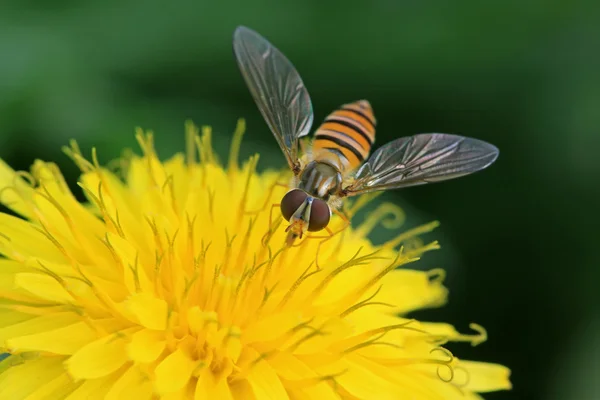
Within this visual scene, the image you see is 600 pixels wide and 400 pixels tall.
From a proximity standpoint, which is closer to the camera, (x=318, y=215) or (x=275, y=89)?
(x=318, y=215)

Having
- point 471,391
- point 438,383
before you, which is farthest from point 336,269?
point 471,391

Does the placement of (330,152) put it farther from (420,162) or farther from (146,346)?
(146,346)

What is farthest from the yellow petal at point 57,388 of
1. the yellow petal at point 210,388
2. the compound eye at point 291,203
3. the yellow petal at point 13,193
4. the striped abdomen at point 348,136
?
the striped abdomen at point 348,136

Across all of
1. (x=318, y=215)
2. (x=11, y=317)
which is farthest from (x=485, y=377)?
(x=11, y=317)

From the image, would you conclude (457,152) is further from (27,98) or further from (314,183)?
(27,98)

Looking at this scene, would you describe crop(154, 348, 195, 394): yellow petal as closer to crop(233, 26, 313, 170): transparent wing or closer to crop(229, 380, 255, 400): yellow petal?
crop(229, 380, 255, 400): yellow petal

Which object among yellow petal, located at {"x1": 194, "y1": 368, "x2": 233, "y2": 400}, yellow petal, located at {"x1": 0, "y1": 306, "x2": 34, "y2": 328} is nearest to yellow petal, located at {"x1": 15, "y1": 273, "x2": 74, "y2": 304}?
yellow petal, located at {"x1": 0, "y1": 306, "x2": 34, "y2": 328}

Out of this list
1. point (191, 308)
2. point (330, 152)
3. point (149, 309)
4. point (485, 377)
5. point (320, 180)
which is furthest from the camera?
point (330, 152)

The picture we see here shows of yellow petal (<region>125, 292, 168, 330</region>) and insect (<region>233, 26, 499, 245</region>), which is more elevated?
insect (<region>233, 26, 499, 245</region>)
